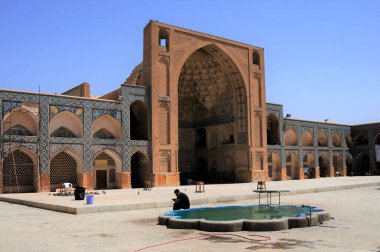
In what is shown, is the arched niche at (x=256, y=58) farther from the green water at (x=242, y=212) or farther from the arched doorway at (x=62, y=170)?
the green water at (x=242, y=212)

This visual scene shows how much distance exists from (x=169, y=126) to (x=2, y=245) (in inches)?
767

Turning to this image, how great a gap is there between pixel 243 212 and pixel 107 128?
50.8 ft

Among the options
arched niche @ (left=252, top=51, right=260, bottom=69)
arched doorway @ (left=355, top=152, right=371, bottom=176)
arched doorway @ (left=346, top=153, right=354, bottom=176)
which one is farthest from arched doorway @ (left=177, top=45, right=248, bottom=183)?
arched doorway @ (left=355, top=152, right=371, bottom=176)

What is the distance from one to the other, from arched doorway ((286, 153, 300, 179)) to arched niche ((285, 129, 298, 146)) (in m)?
1.23

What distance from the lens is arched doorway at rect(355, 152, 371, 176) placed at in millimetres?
41188

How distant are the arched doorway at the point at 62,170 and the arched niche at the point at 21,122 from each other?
2.45 m

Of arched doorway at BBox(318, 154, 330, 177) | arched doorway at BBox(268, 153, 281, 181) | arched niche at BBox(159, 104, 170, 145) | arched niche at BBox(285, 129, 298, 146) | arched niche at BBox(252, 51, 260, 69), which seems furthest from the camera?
arched doorway at BBox(318, 154, 330, 177)

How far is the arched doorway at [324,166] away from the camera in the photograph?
38406 mm

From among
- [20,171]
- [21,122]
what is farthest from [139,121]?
[20,171]

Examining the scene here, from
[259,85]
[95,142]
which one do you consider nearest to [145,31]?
[95,142]

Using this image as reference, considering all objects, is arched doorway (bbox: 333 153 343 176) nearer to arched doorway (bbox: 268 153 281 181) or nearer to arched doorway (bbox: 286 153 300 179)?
arched doorway (bbox: 286 153 300 179)

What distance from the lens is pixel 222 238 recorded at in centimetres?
661

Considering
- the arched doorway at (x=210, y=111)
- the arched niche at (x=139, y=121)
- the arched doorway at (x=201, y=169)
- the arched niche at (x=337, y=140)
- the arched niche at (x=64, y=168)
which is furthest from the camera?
the arched niche at (x=337, y=140)

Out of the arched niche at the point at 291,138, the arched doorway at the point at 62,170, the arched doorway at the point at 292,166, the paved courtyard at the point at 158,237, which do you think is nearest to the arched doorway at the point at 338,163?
the arched niche at the point at 291,138
